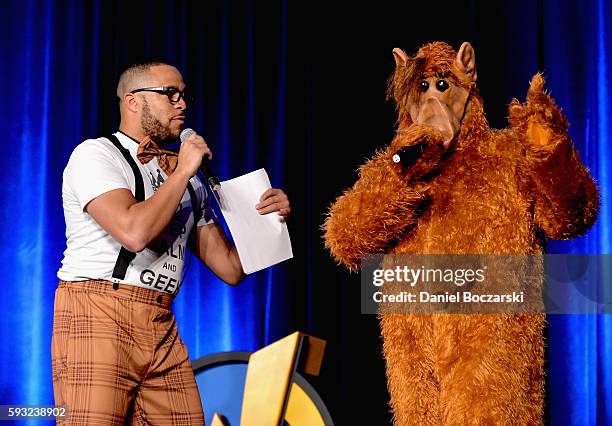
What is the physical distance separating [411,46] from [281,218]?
1.59m

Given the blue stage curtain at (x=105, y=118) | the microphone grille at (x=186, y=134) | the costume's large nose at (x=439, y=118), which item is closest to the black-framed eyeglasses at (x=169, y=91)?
the microphone grille at (x=186, y=134)

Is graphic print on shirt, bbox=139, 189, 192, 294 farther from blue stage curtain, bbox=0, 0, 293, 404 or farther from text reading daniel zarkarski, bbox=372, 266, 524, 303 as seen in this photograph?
blue stage curtain, bbox=0, 0, 293, 404

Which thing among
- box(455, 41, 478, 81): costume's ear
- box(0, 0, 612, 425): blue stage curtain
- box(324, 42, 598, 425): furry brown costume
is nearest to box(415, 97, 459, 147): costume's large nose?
box(324, 42, 598, 425): furry brown costume

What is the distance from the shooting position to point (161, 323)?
2.10 metres

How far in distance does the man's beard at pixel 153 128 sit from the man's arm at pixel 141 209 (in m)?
0.26

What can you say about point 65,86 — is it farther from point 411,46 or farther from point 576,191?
point 576,191

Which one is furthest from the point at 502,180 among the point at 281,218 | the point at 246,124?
the point at 246,124

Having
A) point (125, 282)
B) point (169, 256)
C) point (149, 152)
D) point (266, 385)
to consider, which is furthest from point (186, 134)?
point (266, 385)

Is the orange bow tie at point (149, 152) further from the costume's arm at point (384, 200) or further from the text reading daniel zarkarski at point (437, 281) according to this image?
the text reading daniel zarkarski at point (437, 281)

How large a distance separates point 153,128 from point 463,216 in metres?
0.91

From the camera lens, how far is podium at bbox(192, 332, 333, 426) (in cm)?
190

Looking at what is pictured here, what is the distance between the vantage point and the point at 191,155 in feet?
6.61

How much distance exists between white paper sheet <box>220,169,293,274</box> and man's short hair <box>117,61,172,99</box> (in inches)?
16.1

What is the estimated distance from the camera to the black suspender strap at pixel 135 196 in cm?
202
